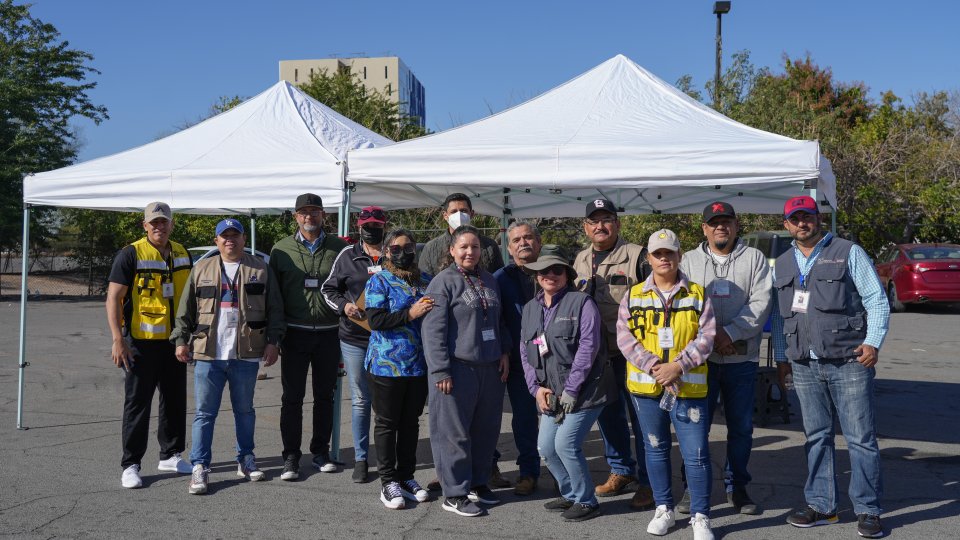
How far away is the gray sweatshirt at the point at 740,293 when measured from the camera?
15.5 feet

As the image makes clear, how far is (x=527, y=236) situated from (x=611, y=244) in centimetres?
55

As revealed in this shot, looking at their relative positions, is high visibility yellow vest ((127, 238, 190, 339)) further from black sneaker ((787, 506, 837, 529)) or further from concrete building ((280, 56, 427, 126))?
concrete building ((280, 56, 427, 126))

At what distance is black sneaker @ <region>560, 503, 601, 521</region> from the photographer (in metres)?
4.80

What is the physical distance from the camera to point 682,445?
4504 millimetres

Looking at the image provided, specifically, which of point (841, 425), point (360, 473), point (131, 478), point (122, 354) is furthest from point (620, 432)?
point (122, 354)

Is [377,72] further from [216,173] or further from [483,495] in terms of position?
[483,495]

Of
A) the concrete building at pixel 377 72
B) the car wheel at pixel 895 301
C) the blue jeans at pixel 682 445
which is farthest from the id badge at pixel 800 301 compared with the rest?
the concrete building at pixel 377 72

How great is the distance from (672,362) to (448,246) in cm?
191

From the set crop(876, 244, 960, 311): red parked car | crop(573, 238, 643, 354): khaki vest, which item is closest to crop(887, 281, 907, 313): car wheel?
crop(876, 244, 960, 311): red parked car

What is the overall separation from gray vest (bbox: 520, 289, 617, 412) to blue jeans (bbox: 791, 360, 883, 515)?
115cm

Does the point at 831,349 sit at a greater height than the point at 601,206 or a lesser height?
lesser

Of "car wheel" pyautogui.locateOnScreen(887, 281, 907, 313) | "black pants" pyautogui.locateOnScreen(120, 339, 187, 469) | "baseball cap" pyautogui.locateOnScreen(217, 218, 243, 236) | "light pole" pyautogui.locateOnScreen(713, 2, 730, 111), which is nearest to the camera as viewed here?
"baseball cap" pyautogui.locateOnScreen(217, 218, 243, 236)

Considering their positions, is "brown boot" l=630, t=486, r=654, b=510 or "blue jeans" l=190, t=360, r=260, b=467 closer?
"brown boot" l=630, t=486, r=654, b=510

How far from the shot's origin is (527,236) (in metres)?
5.25
